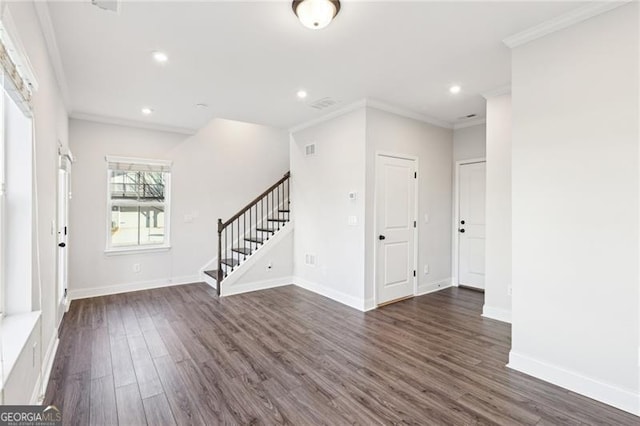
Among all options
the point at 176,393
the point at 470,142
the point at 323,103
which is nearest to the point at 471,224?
the point at 470,142

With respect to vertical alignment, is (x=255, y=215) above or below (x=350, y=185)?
below

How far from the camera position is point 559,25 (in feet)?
7.93

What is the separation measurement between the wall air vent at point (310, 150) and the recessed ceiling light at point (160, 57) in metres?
2.55

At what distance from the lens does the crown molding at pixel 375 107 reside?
4.23 metres

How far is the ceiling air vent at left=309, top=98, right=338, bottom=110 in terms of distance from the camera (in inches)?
166

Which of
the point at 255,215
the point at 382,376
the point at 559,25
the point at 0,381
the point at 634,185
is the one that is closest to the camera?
the point at 0,381

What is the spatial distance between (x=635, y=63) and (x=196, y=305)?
198 inches

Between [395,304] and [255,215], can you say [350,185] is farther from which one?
[255,215]

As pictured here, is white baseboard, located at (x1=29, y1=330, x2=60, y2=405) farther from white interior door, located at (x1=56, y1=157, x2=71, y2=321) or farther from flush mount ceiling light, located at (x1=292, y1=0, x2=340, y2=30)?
flush mount ceiling light, located at (x1=292, y1=0, x2=340, y2=30)

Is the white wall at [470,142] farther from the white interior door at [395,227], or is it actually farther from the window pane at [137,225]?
the window pane at [137,225]

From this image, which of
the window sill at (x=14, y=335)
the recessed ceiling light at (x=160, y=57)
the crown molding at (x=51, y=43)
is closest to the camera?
the window sill at (x=14, y=335)

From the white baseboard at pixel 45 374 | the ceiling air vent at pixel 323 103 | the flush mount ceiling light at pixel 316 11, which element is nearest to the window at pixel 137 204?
the white baseboard at pixel 45 374

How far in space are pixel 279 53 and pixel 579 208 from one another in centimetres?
277

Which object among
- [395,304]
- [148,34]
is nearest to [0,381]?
[148,34]
